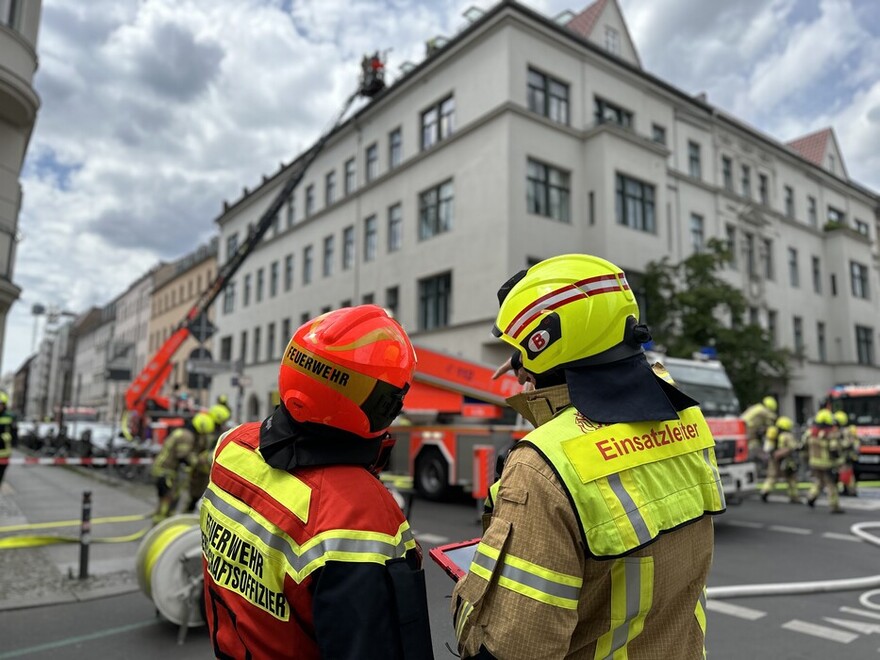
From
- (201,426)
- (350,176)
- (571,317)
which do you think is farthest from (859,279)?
(571,317)

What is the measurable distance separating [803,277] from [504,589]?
38.8 m

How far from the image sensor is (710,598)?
5480 mm

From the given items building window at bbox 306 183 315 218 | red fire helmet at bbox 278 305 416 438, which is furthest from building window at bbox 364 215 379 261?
red fire helmet at bbox 278 305 416 438

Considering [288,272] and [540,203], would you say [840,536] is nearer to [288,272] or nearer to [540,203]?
[540,203]

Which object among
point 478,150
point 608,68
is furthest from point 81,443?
point 608,68

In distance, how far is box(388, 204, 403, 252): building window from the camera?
27.2 m

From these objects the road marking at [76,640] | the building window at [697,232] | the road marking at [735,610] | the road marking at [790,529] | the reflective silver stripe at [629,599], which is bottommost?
the road marking at [790,529]

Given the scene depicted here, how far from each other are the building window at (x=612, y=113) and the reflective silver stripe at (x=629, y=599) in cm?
2469

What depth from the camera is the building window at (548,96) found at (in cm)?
2298

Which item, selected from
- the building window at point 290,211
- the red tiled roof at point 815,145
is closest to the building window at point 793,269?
the red tiled roof at point 815,145

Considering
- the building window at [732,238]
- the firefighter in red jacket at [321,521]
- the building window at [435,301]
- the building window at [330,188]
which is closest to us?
the firefighter in red jacket at [321,521]

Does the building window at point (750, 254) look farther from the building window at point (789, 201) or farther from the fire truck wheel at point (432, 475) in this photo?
the fire truck wheel at point (432, 475)

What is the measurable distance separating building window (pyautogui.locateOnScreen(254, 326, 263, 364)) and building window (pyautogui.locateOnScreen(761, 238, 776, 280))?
2824 cm

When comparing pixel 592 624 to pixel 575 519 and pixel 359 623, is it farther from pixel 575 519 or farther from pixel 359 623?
pixel 359 623
